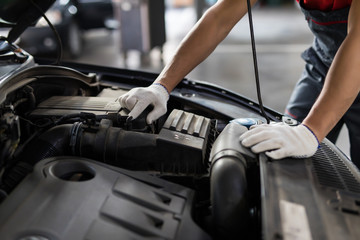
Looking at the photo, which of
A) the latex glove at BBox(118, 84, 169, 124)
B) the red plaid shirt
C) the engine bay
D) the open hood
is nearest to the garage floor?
the red plaid shirt

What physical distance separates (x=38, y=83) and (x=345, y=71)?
921mm

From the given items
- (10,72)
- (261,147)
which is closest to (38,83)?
(10,72)

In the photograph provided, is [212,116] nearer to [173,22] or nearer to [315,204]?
[315,204]

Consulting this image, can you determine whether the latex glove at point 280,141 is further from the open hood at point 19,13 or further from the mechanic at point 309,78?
the open hood at point 19,13

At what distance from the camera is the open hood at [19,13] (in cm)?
146

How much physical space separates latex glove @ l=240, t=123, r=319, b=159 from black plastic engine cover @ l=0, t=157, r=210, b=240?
8.2 inches

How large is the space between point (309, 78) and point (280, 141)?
2.58ft

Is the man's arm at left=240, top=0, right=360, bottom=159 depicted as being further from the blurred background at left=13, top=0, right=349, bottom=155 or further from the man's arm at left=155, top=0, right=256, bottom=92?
the blurred background at left=13, top=0, right=349, bottom=155

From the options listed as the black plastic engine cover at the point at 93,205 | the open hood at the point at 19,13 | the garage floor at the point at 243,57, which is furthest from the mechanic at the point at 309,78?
the garage floor at the point at 243,57

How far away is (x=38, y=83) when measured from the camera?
4.21 feet

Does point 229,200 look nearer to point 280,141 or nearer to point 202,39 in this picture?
point 280,141

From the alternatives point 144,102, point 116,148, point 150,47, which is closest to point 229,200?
point 116,148

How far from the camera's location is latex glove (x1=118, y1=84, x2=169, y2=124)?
1177mm

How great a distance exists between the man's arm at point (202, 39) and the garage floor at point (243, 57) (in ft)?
5.35
